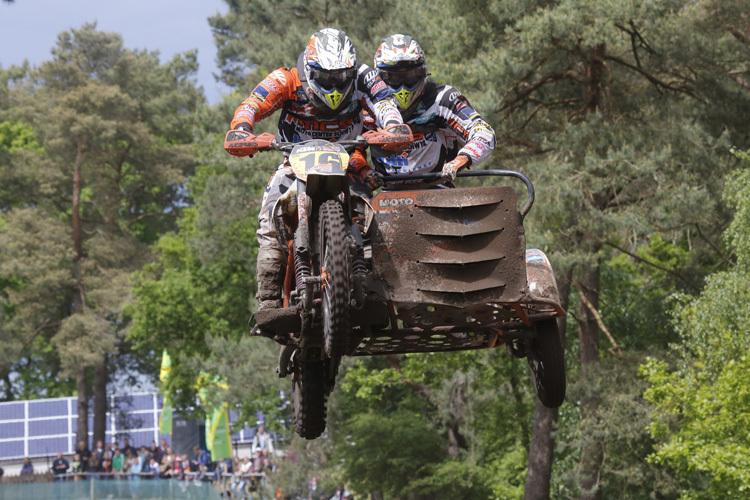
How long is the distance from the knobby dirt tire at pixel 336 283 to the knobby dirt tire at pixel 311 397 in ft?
5.05

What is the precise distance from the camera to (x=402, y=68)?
8.34m

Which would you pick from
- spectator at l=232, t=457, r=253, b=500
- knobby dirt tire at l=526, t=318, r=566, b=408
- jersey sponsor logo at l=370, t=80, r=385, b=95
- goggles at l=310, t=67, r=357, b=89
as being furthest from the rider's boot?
spectator at l=232, t=457, r=253, b=500

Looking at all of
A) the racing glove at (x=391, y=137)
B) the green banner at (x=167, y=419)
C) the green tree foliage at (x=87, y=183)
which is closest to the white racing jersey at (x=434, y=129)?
the racing glove at (x=391, y=137)

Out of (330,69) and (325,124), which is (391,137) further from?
(325,124)

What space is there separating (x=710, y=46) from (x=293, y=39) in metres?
13.8

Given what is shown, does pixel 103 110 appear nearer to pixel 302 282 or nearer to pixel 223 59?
pixel 223 59

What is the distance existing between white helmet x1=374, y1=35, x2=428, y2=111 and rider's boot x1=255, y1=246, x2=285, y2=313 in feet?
4.94

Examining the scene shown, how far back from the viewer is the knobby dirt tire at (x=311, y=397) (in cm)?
862

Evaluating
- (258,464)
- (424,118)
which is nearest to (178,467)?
(258,464)

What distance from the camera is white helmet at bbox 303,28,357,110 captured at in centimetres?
778

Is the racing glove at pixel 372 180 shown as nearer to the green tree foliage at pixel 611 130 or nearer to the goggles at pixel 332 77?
the goggles at pixel 332 77

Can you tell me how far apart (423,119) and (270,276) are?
1763 mm

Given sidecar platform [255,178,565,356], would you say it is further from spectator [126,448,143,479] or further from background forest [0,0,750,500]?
spectator [126,448,143,479]

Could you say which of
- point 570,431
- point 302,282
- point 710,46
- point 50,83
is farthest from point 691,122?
point 50,83
